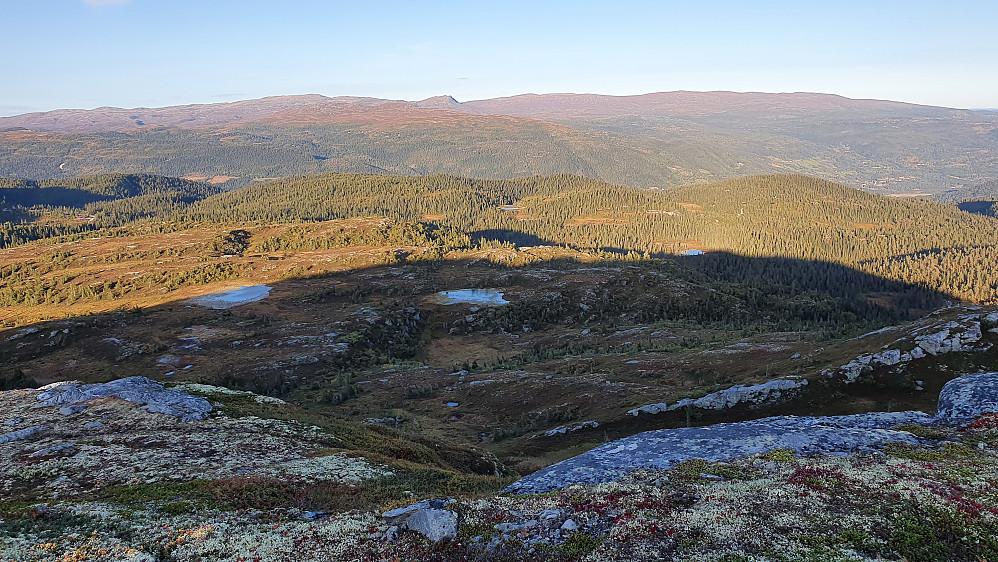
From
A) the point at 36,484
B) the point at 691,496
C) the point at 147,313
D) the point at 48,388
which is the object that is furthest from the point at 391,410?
the point at 147,313

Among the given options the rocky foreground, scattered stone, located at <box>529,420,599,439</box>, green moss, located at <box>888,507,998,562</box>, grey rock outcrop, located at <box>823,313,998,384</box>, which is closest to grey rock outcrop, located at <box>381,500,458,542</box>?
the rocky foreground

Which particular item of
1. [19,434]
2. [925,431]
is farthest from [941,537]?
[19,434]

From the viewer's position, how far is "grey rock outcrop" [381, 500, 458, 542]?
16344mm

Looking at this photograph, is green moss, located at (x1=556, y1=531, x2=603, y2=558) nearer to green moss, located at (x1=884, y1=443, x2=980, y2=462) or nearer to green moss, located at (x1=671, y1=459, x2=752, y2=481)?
green moss, located at (x1=671, y1=459, x2=752, y2=481)

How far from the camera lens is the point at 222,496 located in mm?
19828

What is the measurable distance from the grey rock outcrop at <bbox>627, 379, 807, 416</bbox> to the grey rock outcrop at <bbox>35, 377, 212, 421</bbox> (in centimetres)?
3202

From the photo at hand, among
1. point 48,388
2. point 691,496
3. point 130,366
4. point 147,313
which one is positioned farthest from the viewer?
point 147,313

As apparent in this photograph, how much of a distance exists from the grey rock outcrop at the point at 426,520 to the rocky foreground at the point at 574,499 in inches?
2.4

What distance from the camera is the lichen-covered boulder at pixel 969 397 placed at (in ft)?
78.6

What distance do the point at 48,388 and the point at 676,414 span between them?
42338 millimetres

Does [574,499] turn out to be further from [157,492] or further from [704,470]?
[157,492]

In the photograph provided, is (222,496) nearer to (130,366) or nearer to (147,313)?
(130,366)

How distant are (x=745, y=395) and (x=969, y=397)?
1207 cm

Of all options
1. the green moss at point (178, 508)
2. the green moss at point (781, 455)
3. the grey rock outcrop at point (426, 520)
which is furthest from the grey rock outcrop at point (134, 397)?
the green moss at point (781, 455)
